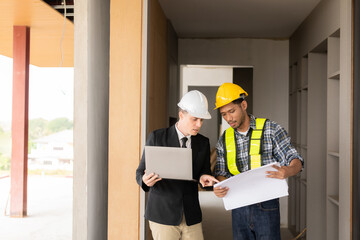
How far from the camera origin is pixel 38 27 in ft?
Result: 20.0

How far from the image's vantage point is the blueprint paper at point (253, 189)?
7.29 feet

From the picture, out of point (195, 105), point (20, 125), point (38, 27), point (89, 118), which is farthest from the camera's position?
point (20, 125)

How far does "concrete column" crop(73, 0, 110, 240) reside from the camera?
9.18 ft

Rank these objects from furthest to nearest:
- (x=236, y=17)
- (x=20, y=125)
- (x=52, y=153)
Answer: (x=20, y=125), (x=52, y=153), (x=236, y=17)

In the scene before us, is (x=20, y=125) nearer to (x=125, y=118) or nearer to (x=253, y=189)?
(x=125, y=118)

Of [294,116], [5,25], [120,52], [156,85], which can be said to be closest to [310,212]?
[294,116]

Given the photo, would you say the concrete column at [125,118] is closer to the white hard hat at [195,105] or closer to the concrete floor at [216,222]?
the white hard hat at [195,105]

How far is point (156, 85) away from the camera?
4.12 meters

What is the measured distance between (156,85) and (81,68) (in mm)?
1406

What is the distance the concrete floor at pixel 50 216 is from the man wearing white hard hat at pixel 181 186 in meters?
3.03

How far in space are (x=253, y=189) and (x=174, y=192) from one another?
478mm

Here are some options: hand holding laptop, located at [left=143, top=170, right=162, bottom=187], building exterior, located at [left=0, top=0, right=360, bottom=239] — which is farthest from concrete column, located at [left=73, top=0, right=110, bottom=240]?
hand holding laptop, located at [left=143, top=170, right=162, bottom=187]

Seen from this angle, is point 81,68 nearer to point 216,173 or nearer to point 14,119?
point 216,173

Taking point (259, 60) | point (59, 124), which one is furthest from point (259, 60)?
point (59, 124)
